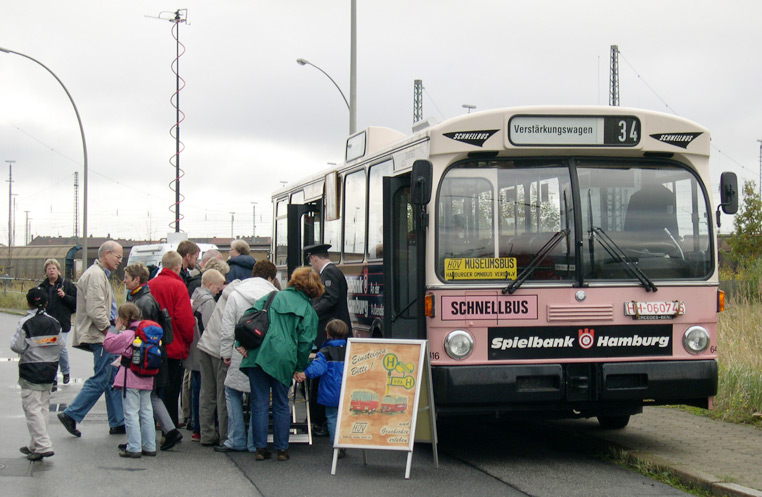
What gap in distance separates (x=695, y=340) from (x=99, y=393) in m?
5.79

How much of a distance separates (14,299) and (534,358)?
35.4m

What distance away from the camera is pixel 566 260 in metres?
8.27

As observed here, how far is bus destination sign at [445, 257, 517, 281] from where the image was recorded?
817cm

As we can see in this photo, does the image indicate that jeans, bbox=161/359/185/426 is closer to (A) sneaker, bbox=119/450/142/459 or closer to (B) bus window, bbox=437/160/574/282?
(A) sneaker, bbox=119/450/142/459

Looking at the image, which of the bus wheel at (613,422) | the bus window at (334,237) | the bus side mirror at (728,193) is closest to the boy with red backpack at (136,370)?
the bus window at (334,237)

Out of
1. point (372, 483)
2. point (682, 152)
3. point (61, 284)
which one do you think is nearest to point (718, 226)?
point (682, 152)

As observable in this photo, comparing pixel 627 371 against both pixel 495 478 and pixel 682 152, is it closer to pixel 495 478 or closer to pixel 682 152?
pixel 495 478

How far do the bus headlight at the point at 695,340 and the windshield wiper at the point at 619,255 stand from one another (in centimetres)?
52

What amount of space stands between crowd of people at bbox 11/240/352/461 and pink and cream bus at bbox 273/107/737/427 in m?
1.11

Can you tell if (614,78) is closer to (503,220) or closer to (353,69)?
(353,69)

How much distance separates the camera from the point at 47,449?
832cm

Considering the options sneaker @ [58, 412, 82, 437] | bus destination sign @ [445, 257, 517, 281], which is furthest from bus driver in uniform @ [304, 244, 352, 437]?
sneaker @ [58, 412, 82, 437]

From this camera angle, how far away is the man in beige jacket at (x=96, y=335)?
959 cm

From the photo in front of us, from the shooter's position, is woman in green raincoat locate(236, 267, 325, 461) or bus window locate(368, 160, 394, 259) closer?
woman in green raincoat locate(236, 267, 325, 461)
